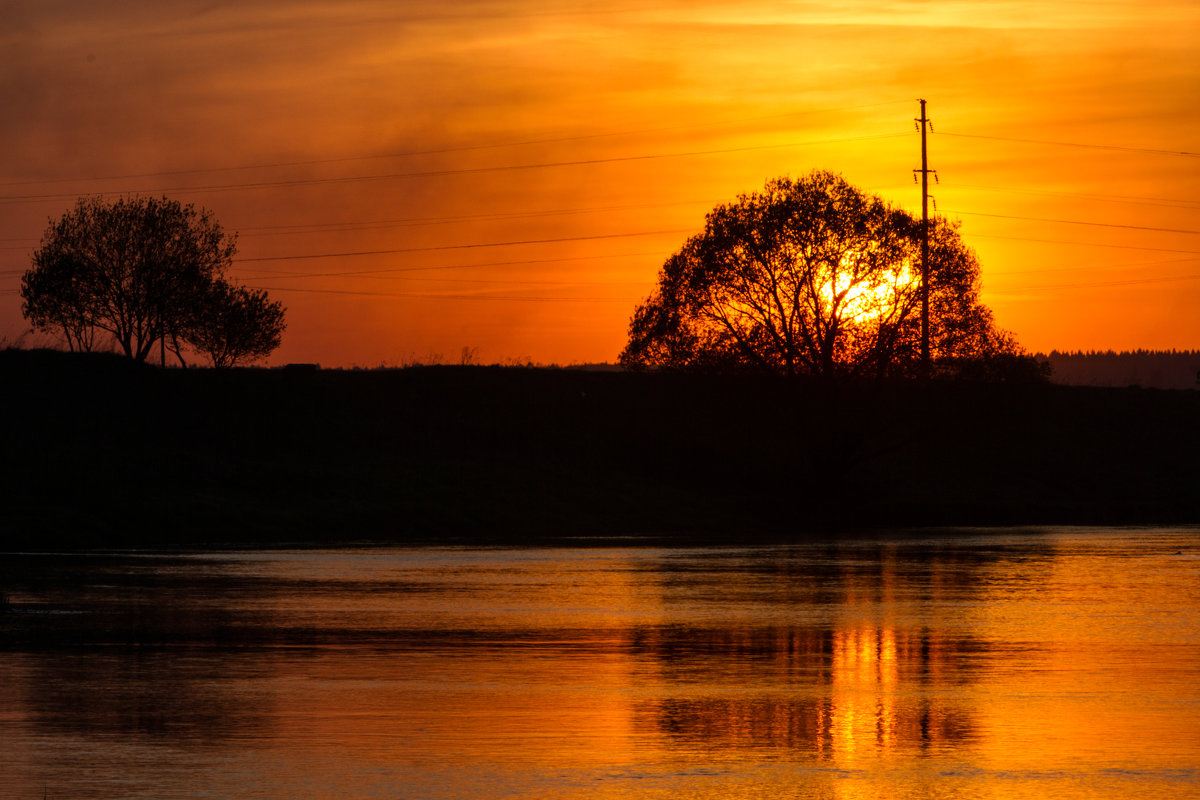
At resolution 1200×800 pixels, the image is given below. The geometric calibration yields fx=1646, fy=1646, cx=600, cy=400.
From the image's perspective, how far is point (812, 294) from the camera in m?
60.8

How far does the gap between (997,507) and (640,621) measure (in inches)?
1926

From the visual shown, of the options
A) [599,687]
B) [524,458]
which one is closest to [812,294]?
[524,458]

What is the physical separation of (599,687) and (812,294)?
1856 inches

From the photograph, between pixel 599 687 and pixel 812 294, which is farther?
pixel 812 294

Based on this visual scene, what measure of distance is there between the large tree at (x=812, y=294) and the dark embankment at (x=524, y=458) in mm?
1347

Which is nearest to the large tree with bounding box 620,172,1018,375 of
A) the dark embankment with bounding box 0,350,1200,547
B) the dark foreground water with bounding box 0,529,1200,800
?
the dark embankment with bounding box 0,350,1200,547

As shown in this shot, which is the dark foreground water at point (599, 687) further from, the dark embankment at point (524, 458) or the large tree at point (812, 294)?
the large tree at point (812, 294)

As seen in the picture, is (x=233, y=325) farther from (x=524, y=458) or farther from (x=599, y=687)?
(x=599, y=687)

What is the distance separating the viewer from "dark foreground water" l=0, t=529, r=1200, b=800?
→ 10.6 metres

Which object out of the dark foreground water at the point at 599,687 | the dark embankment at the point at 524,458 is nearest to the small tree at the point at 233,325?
the dark embankment at the point at 524,458

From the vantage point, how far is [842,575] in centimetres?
2939

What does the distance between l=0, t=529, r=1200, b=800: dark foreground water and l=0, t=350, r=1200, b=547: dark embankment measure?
17848 millimetres

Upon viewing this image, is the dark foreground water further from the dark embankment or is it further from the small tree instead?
the small tree

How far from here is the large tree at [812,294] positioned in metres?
60.2
